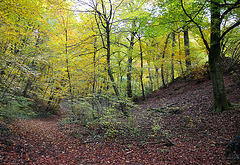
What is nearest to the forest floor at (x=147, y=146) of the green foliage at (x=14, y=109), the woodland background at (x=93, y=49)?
the woodland background at (x=93, y=49)

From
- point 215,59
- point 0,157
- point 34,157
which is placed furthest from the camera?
point 215,59

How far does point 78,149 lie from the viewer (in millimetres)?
5484

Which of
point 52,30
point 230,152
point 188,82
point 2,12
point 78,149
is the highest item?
point 52,30

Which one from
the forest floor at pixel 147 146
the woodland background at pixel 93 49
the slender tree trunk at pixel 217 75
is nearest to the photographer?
the forest floor at pixel 147 146

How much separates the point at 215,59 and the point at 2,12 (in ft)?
29.0

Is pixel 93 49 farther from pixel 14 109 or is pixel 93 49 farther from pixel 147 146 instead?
pixel 147 146

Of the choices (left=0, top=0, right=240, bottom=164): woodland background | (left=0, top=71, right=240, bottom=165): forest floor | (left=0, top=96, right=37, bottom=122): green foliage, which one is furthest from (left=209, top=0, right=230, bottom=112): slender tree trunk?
(left=0, top=96, right=37, bottom=122): green foliage

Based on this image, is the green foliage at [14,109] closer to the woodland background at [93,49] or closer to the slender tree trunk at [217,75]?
the woodland background at [93,49]

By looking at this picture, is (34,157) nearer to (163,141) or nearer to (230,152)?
(163,141)

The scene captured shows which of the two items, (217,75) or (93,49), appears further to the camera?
(93,49)

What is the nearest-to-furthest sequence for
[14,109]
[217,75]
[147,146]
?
[147,146]
[217,75]
[14,109]

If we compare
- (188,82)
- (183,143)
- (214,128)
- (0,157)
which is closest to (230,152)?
(183,143)

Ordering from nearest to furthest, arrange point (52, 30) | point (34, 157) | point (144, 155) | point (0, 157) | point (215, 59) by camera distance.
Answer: point (0, 157), point (34, 157), point (144, 155), point (215, 59), point (52, 30)

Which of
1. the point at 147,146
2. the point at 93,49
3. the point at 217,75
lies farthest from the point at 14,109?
the point at 217,75
